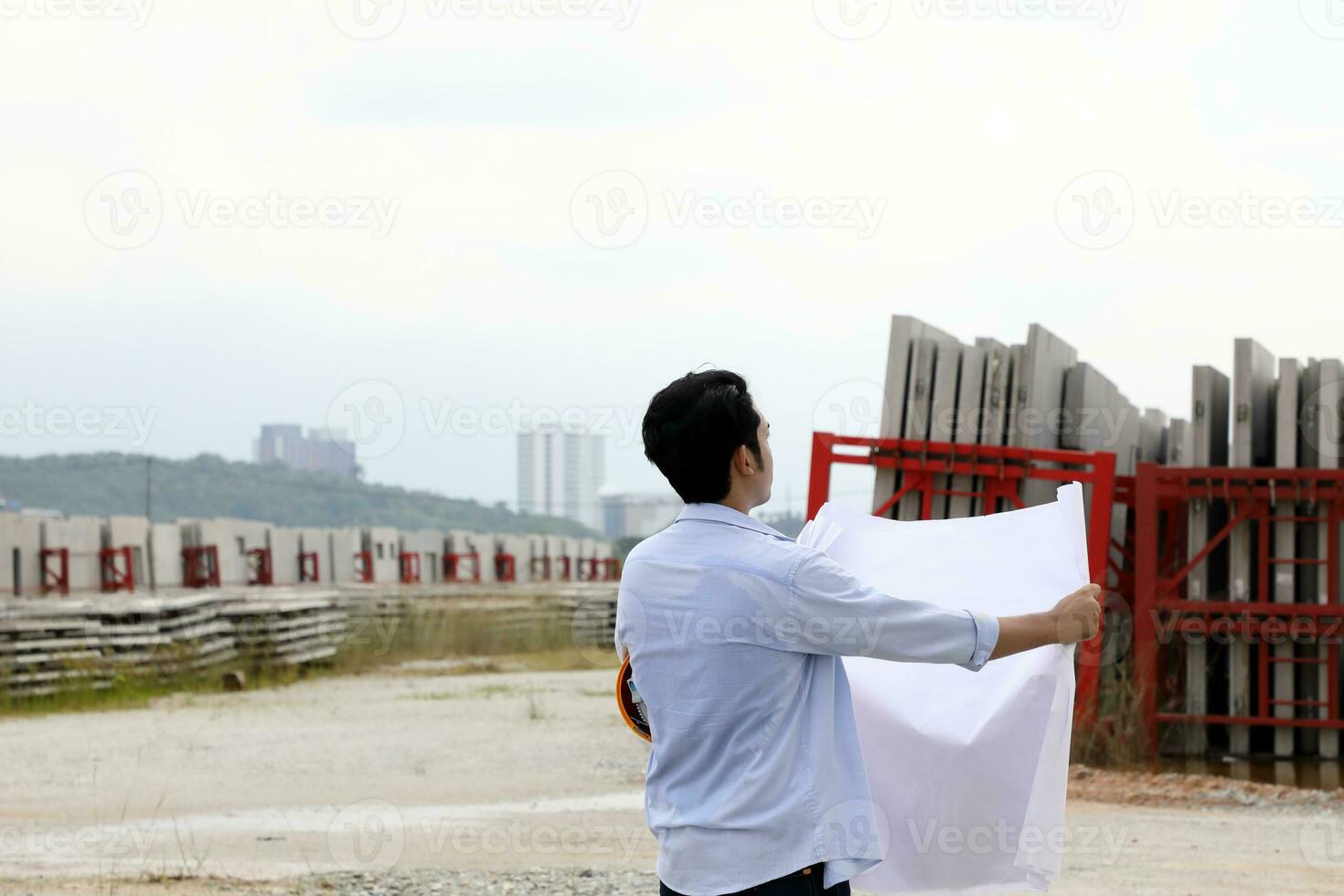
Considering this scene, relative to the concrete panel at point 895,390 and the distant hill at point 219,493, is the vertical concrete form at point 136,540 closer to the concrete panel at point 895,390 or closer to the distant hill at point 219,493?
the concrete panel at point 895,390

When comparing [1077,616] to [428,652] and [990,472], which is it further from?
[428,652]

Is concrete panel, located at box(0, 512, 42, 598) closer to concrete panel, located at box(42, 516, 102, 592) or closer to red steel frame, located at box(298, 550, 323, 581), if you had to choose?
concrete panel, located at box(42, 516, 102, 592)

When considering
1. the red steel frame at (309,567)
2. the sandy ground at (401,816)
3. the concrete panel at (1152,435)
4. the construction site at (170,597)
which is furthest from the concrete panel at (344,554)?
the concrete panel at (1152,435)

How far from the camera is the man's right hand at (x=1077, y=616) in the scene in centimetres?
288

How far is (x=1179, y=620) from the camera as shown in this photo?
11836 millimetres

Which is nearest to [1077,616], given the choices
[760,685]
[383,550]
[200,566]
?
[760,685]

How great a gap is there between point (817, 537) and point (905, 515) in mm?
7783

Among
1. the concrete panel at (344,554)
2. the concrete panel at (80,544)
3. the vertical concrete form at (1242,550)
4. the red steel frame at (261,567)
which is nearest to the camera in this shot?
the vertical concrete form at (1242,550)

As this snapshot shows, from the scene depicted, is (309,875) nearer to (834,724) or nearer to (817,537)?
(817,537)

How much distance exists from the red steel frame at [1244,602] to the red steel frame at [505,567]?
127 ft

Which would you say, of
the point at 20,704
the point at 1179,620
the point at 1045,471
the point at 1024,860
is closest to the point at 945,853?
the point at 1024,860

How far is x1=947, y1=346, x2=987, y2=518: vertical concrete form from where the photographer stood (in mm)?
11117

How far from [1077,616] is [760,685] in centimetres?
72

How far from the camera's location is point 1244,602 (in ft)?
38.3
